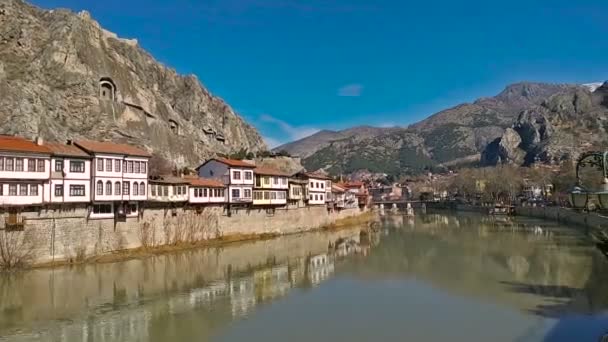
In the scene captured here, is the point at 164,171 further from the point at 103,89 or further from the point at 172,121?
the point at 172,121

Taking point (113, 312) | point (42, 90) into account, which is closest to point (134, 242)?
point (113, 312)

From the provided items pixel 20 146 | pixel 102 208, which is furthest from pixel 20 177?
pixel 102 208

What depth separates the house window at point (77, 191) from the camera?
36.8m

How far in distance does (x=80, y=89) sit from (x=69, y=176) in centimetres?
3568

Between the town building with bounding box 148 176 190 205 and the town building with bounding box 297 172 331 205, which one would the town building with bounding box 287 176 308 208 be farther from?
the town building with bounding box 148 176 190 205

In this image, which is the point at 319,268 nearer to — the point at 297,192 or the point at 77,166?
the point at 77,166

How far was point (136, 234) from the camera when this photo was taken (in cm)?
4184

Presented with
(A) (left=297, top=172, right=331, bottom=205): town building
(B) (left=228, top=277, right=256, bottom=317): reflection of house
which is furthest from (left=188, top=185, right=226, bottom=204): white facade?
(A) (left=297, top=172, right=331, bottom=205): town building

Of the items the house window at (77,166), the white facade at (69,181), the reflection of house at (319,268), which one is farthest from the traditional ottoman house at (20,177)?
the reflection of house at (319,268)

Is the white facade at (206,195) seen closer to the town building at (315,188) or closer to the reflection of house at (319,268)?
the reflection of house at (319,268)

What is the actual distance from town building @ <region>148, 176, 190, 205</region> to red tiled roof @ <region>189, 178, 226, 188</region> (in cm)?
109

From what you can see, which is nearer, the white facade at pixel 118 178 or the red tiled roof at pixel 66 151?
the red tiled roof at pixel 66 151

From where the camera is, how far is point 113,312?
24484 millimetres

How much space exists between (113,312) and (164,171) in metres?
39.8
